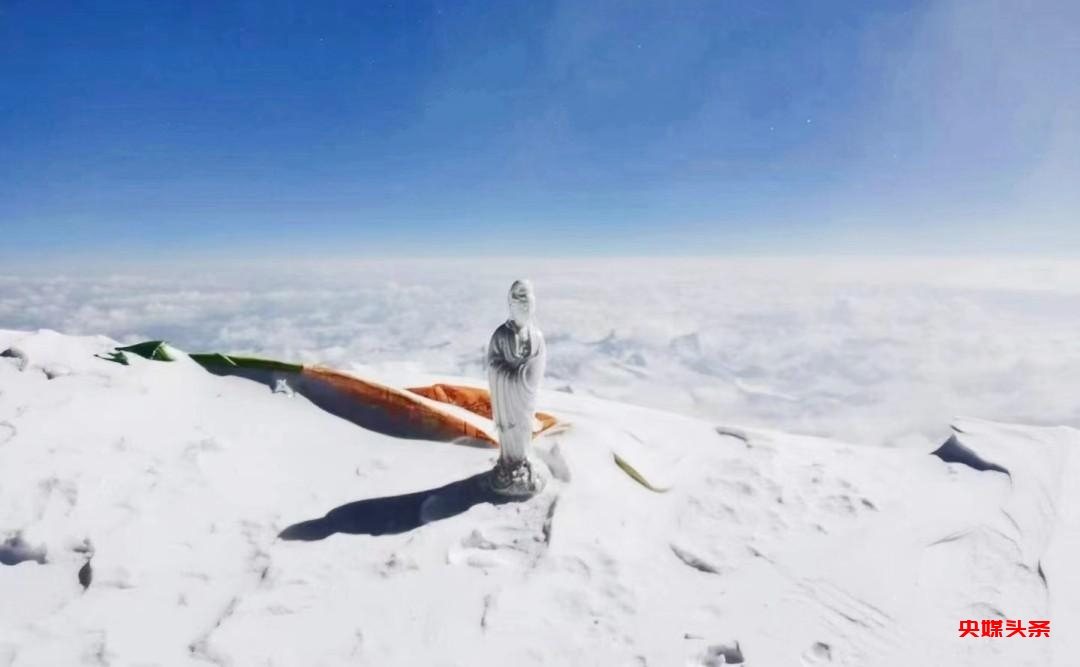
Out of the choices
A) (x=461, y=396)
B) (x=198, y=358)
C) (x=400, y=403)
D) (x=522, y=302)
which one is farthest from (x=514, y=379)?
(x=198, y=358)

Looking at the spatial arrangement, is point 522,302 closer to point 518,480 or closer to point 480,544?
point 518,480

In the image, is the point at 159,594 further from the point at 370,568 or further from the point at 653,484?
the point at 653,484

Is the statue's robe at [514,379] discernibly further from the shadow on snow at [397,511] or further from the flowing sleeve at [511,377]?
the shadow on snow at [397,511]

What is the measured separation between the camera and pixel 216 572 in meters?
5.73

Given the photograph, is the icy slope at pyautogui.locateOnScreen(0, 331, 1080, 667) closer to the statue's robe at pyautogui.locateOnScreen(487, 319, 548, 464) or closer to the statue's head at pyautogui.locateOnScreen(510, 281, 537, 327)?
the statue's robe at pyautogui.locateOnScreen(487, 319, 548, 464)

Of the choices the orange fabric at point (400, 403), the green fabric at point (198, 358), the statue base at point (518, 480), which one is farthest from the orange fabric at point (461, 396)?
the statue base at point (518, 480)

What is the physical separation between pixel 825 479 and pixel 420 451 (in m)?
5.80

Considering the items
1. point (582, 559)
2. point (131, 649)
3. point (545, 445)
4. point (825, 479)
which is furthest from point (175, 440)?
point (825, 479)

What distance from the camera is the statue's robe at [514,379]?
22.3ft

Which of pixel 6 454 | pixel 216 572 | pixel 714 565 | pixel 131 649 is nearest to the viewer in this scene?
pixel 131 649

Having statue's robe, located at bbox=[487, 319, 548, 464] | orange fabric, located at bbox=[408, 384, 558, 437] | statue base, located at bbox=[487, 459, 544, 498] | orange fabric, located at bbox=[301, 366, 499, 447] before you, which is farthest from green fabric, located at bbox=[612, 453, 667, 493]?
orange fabric, located at bbox=[408, 384, 558, 437]

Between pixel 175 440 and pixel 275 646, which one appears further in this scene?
pixel 175 440

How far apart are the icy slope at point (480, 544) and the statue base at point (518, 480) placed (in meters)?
0.23

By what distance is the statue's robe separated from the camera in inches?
268
